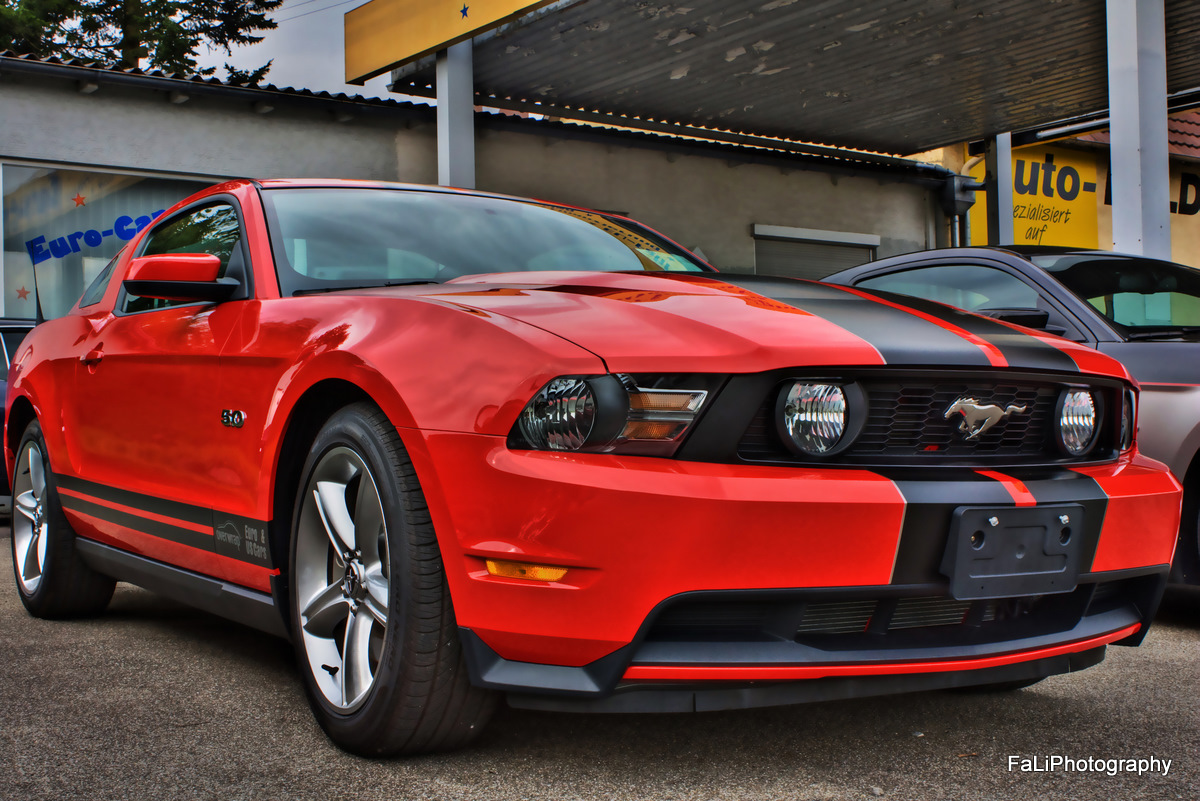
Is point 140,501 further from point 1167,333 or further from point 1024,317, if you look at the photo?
point 1167,333

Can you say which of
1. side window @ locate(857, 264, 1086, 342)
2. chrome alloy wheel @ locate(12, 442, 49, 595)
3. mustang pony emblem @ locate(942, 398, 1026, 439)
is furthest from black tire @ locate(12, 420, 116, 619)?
side window @ locate(857, 264, 1086, 342)

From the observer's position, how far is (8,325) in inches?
282

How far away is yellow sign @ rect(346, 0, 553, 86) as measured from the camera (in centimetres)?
923

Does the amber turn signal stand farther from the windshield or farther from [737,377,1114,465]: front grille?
the windshield

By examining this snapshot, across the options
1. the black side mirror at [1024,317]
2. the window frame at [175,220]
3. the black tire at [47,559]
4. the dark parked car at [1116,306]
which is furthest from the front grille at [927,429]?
the black tire at [47,559]

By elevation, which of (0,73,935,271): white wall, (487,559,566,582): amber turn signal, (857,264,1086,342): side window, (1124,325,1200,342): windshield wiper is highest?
(0,73,935,271): white wall

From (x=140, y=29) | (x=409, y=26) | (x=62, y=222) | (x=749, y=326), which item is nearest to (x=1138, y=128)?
(x=409, y=26)

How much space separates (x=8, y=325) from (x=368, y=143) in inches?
197

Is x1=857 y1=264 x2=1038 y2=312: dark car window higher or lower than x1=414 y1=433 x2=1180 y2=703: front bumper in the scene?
higher

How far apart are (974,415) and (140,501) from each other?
2.37m

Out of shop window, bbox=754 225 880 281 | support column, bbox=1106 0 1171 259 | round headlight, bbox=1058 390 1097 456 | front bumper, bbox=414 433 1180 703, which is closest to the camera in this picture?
front bumper, bbox=414 433 1180 703

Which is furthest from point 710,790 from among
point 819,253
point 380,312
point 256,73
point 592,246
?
point 256,73

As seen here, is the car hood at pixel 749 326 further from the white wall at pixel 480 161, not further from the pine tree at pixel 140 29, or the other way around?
the pine tree at pixel 140 29

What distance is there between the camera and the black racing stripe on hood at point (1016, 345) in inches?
89.5
